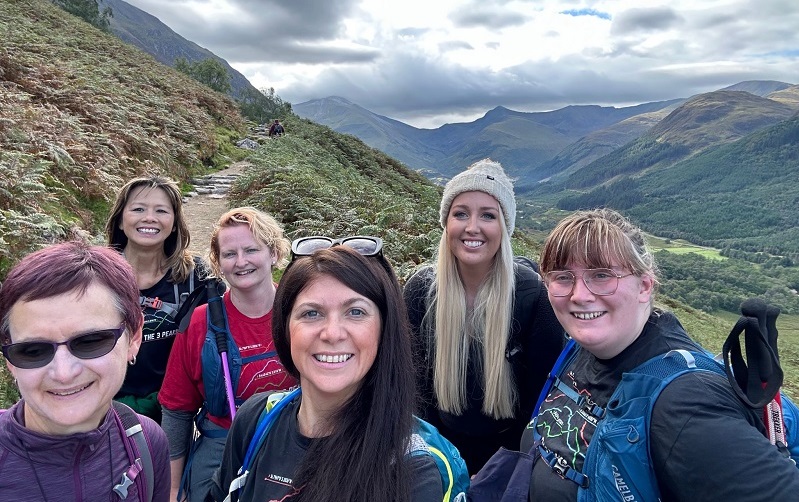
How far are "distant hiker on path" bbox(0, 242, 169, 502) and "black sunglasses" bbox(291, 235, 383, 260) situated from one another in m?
0.67

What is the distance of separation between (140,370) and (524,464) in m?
2.52

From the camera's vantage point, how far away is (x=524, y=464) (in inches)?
77.4

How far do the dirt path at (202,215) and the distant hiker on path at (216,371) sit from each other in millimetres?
5620

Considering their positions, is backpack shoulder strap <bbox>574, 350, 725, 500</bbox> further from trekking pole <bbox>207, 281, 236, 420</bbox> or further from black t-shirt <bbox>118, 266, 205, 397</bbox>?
black t-shirt <bbox>118, 266, 205, 397</bbox>

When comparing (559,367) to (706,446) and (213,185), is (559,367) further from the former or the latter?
(213,185)

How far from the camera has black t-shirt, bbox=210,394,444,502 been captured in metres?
1.49

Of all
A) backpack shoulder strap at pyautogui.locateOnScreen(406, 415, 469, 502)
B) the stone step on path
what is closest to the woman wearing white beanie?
backpack shoulder strap at pyautogui.locateOnScreen(406, 415, 469, 502)

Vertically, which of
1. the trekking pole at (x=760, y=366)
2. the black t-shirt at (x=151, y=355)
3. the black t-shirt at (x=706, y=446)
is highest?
the trekking pole at (x=760, y=366)

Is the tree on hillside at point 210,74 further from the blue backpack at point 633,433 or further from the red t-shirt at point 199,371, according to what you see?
the blue backpack at point 633,433

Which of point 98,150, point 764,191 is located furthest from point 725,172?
point 98,150

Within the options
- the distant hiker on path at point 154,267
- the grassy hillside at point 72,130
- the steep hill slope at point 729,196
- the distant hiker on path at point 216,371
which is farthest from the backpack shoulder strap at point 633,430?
the steep hill slope at point 729,196

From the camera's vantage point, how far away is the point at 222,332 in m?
2.68

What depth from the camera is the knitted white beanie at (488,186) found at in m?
2.90

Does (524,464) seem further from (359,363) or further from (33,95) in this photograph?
(33,95)
